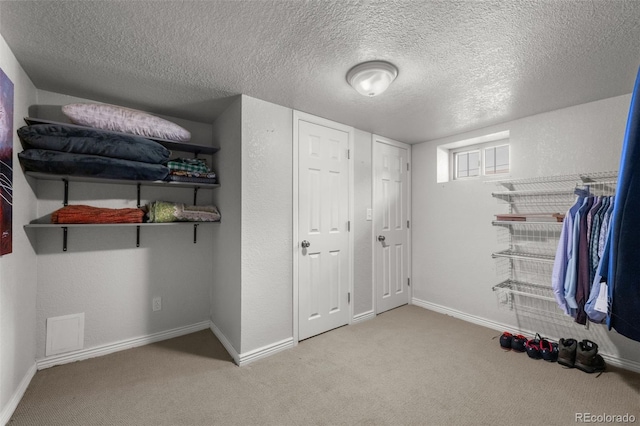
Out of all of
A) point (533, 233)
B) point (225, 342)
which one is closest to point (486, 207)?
point (533, 233)

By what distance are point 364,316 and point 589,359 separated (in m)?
1.85

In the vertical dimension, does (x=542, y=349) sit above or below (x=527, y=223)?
below

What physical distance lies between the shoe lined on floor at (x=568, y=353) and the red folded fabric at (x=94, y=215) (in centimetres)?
361

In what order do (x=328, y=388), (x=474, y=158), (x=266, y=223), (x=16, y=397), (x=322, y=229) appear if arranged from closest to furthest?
(x=16, y=397), (x=328, y=388), (x=266, y=223), (x=322, y=229), (x=474, y=158)

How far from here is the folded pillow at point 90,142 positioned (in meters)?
1.79

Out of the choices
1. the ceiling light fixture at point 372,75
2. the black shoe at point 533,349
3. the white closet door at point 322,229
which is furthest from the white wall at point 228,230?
the black shoe at point 533,349

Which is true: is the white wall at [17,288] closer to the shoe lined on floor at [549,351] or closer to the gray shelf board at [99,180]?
the gray shelf board at [99,180]

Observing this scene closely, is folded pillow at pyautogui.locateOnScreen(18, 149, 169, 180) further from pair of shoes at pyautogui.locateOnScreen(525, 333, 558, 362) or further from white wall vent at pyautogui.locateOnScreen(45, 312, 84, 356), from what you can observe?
pair of shoes at pyautogui.locateOnScreen(525, 333, 558, 362)

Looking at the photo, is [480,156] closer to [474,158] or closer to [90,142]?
[474,158]

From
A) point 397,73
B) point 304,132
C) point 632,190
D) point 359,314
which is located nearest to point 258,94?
point 304,132

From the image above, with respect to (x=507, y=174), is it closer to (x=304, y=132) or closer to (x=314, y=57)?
(x=304, y=132)

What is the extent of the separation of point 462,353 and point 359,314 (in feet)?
3.44

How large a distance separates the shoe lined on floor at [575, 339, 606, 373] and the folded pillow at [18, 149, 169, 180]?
3.61 m

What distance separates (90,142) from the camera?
1924 millimetres
